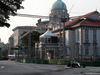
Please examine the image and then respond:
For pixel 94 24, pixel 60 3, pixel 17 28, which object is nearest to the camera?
pixel 94 24

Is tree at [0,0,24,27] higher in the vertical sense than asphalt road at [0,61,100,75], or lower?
higher

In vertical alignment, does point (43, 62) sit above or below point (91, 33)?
below

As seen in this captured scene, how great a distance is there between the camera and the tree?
1172 inches

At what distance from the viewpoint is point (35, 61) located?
60.5 meters

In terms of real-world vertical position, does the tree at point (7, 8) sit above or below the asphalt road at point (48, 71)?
above

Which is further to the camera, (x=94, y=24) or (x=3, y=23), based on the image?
(x=94, y=24)

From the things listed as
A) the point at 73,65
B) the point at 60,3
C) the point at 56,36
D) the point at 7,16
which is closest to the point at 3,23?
the point at 7,16

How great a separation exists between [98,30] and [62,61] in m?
21.9

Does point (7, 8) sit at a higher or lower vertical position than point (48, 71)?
higher

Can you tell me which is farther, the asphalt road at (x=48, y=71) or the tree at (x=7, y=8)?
the tree at (x=7, y=8)

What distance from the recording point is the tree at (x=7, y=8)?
2978cm

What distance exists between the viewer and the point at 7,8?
98.9 feet

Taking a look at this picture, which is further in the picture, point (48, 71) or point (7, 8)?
point (7, 8)

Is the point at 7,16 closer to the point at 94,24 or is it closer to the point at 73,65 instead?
the point at 73,65
